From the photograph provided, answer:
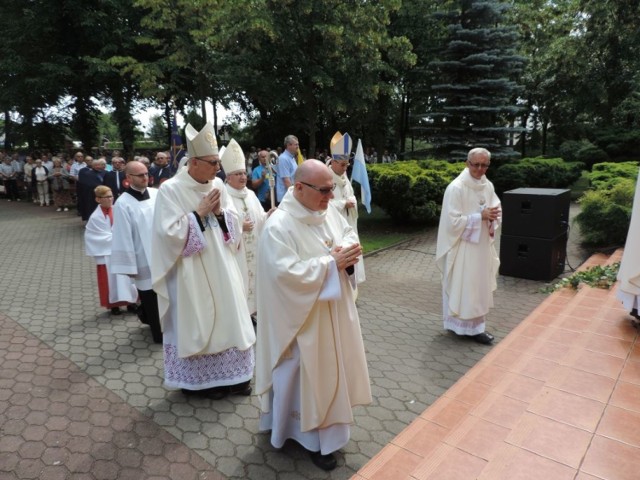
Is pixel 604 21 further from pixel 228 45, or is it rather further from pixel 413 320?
pixel 413 320

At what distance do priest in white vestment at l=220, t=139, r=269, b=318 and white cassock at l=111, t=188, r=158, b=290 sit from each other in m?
0.88

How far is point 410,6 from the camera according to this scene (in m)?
19.5

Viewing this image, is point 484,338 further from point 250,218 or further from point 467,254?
point 250,218

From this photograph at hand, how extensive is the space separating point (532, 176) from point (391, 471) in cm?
1527

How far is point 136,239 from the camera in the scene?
5145 millimetres

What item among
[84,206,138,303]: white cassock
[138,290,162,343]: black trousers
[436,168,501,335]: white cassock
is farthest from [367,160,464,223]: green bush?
[138,290,162,343]: black trousers

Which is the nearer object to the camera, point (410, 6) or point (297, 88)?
point (297, 88)

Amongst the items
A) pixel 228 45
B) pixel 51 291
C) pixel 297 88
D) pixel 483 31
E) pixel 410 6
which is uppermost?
pixel 410 6

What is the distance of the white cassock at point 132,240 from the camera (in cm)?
504

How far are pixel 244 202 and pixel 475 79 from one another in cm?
1468

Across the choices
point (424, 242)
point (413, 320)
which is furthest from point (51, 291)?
point (424, 242)

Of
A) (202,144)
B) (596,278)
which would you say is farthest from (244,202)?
(596,278)

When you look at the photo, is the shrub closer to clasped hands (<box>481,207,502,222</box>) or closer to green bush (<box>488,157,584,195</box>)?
green bush (<box>488,157,584,195</box>)

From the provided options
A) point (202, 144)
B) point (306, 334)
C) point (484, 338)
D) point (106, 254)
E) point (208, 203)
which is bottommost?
point (484, 338)
